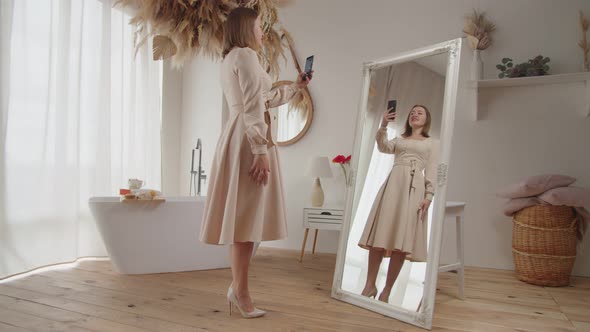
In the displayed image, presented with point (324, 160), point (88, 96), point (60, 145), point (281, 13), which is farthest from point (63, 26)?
point (324, 160)

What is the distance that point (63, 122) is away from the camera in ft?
10.4

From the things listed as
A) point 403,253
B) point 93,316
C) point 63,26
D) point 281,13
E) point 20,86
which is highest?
point 281,13

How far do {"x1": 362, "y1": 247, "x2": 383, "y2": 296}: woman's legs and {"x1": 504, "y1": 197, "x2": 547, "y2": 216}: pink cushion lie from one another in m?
1.33

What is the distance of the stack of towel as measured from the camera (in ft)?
9.29

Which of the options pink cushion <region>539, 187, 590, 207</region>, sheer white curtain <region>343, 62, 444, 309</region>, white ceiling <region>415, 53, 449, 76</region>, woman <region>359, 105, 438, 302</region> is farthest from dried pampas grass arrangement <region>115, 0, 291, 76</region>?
pink cushion <region>539, 187, 590, 207</region>

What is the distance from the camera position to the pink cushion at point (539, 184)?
2.94 m

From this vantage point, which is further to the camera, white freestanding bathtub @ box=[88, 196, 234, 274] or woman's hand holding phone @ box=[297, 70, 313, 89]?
white freestanding bathtub @ box=[88, 196, 234, 274]

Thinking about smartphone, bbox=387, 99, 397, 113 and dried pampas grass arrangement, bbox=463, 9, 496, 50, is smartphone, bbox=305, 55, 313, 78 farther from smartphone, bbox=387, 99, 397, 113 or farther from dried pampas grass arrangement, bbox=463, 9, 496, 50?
dried pampas grass arrangement, bbox=463, 9, 496, 50

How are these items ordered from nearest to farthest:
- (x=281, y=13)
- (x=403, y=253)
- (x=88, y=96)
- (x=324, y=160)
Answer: (x=403, y=253), (x=88, y=96), (x=324, y=160), (x=281, y=13)

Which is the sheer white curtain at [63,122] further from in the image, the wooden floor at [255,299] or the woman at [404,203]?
the woman at [404,203]

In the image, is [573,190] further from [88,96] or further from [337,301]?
[88,96]

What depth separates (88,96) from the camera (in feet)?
11.2

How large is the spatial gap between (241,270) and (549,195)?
2.17 meters

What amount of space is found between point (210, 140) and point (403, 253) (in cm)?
276
